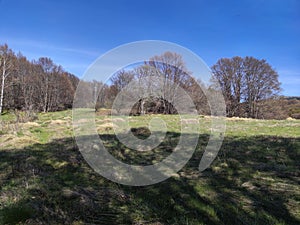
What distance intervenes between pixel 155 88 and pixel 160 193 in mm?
14478

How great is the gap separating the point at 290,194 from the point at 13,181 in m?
6.00

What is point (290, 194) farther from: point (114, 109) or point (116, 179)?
point (114, 109)

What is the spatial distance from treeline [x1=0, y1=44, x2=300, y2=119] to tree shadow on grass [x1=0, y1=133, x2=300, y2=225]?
27.5 ft

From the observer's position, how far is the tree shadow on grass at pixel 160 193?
10.8 feet

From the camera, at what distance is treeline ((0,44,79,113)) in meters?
35.2

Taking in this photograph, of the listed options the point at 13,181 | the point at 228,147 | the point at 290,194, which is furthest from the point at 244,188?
the point at 13,181

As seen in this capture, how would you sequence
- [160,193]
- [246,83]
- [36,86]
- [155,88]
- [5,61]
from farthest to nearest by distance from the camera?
1. [36,86]
2. [246,83]
3. [5,61]
4. [155,88]
5. [160,193]

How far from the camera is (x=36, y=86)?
40312mm

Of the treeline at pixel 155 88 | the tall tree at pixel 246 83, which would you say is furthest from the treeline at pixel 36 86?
the tall tree at pixel 246 83

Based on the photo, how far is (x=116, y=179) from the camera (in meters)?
5.27

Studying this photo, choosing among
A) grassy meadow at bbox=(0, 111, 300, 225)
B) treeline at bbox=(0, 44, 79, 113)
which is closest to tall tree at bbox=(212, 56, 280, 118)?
grassy meadow at bbox=(0, 111, 300, 225)

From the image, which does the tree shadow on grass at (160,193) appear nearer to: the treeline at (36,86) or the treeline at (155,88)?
the treeline at (155,88)

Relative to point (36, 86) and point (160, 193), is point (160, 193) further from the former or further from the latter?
point (36, 86)

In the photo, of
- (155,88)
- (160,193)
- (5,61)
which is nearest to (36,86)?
(5,61)
